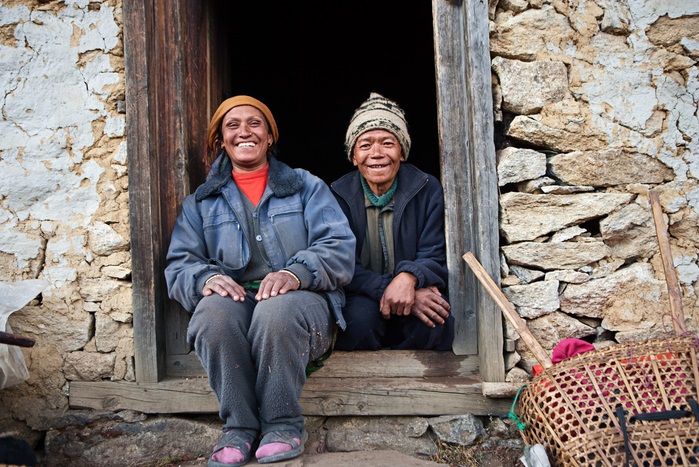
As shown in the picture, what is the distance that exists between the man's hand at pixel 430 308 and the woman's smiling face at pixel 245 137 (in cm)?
100

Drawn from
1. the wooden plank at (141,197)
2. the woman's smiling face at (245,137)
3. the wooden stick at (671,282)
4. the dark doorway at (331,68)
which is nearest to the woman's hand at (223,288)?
the wooden plank at (141,197)

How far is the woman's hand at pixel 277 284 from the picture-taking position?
8.16 feet

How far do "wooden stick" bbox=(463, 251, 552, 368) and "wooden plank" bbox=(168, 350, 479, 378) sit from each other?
1.51ft

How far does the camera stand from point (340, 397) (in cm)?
280

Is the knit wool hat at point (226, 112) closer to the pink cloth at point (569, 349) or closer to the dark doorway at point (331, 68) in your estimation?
the pink cloth at point (569, 349)

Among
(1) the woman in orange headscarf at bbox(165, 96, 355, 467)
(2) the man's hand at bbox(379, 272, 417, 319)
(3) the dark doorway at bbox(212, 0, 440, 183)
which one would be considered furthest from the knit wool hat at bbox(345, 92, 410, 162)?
(3) the dark doorway at bbox(212, 0, 440, 183)

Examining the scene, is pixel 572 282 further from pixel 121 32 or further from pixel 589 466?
pixel 121 32

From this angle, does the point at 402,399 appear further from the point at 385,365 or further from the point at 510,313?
the point at 510,313

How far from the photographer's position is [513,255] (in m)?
2.76

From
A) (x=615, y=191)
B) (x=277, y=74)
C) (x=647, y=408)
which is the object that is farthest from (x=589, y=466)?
(x=277, y=74)

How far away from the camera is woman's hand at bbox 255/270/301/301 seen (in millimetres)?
2486

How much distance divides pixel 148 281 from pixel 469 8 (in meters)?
1.90

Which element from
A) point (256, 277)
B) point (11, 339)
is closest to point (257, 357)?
point (256, 277)

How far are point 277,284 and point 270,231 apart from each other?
41 centimetres
